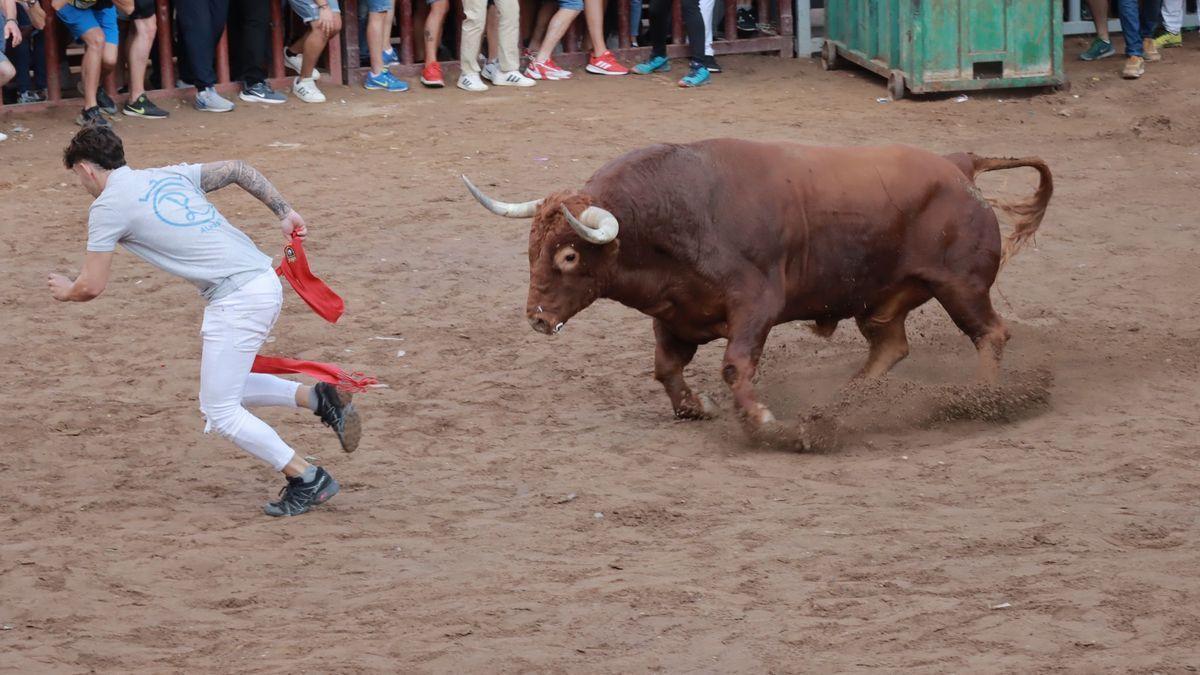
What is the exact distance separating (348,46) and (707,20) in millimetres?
3226

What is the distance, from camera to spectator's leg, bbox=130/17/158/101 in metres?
13.0

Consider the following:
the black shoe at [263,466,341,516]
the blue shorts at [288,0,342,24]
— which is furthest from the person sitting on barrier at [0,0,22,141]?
the black shoe at [263,466,341,516]

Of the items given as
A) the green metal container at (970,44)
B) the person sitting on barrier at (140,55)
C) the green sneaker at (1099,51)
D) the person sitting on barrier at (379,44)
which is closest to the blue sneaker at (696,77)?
the green metal container at (970,44)

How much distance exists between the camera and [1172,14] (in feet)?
51.2

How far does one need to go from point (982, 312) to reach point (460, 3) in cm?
793

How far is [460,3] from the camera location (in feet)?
48.8

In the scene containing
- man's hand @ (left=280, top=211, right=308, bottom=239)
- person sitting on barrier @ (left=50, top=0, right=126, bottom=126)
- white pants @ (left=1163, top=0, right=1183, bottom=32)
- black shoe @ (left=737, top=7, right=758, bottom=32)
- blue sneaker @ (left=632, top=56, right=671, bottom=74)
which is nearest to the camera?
man's hand @ (left=280, top=211, right=308, bottom=239)

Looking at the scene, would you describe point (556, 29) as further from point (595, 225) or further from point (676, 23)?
point (595, 225)

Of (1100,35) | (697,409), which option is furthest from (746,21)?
(697,409)

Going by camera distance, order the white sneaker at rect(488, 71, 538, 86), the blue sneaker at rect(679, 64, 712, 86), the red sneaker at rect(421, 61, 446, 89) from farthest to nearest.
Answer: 1. the blue sneaker at rect(679, 64, 712, 86)
2. the white sneaker at rect(488, 71, 538, 86)
3. the red sneaker at rect(421, 61, 446, 89)

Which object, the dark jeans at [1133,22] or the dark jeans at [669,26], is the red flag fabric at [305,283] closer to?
the dark jeans at [669,26]

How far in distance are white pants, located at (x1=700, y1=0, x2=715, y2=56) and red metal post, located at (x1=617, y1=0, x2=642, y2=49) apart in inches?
30.8

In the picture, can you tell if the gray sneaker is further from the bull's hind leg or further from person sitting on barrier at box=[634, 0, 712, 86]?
the bull's hind leg

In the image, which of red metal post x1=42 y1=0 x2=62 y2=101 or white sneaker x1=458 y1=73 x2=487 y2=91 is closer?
red metal post x1=42 y1=0 x2=62 y2=101
